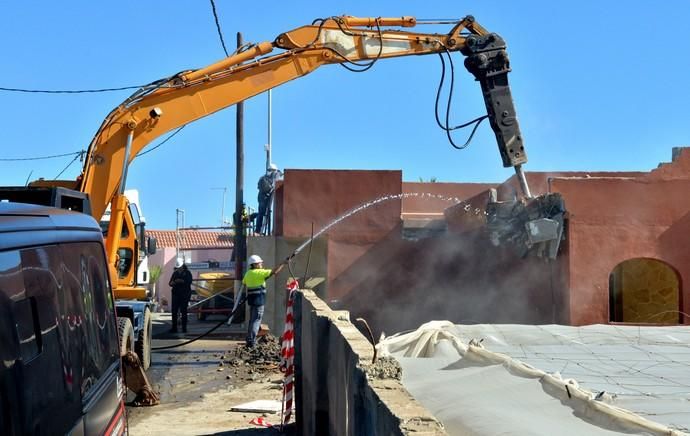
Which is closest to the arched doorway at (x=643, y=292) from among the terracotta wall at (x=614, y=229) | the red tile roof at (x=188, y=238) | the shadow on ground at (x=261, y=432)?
the terracotta wall at (x=614, y=229)

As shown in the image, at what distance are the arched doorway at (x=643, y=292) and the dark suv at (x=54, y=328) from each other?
13.7 m

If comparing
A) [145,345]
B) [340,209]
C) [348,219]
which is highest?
[340,209]

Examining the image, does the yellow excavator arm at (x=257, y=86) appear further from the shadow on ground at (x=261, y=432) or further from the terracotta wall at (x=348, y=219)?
the terracotta wall at (x=348, y=219)

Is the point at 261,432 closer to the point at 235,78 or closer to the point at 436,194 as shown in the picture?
the point at 235,78

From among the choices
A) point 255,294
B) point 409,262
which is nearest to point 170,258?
point 409,262

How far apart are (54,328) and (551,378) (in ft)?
10.0

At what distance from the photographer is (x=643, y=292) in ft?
54.3

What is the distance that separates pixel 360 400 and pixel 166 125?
8.68 metres

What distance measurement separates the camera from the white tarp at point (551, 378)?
4.11m

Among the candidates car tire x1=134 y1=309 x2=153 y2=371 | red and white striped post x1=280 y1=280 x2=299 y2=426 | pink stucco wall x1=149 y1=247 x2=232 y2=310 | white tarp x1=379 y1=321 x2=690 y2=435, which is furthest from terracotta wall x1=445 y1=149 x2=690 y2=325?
pink stucco wall x1=149 y1=247 x2=232 y2=310

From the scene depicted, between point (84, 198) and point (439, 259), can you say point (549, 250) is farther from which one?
point (84, 198)

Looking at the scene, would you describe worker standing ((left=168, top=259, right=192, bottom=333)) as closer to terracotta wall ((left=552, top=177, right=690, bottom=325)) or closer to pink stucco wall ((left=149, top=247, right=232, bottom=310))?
terracotta wall ((left=552, top=177, right=690, bottom=325))

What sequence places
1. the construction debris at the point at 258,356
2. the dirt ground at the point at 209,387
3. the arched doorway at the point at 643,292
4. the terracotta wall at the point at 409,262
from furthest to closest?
1. the terracotta wall at the point at 409,262
2. the arched doorway at the point at 643,292
3. the construction debris at the point at 258,356
4. the dirt ground at the point at 209,387

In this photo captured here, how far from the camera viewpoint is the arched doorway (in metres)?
15.8
